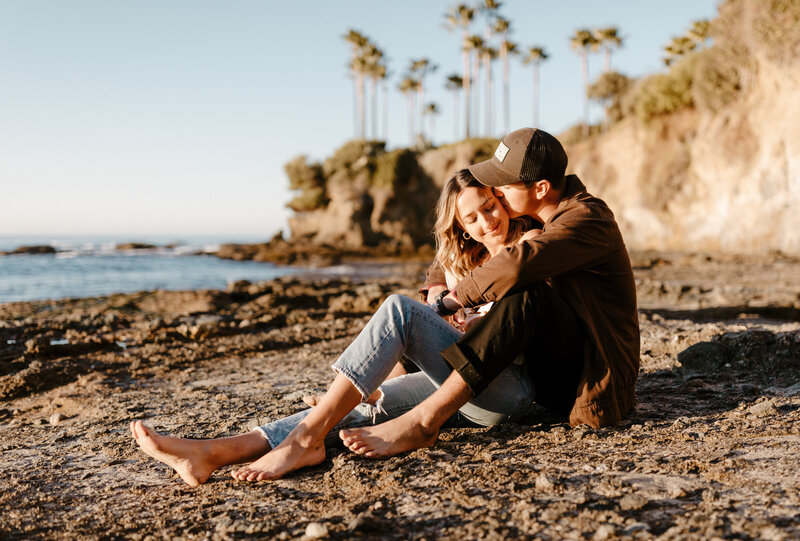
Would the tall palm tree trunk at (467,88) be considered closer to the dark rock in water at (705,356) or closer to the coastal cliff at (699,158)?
the coastal cliff at (699,158)

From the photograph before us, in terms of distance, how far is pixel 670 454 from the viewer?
2535 millimetres

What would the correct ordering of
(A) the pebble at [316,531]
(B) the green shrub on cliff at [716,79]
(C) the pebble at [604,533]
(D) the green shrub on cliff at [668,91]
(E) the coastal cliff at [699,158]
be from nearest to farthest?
(C) the pebble at [604,533] → (A) the pebble at [316,531] → (E) the coastal cliff at [699,158] → (B) the green shrub on cliff at [716,79] → (D) the green shrub on cliff at [668,91]

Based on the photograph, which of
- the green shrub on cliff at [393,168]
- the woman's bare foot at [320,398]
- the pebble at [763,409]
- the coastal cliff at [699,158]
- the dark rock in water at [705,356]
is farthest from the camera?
the green shrub on cliff at [393,168]

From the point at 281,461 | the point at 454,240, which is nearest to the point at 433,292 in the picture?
the point at 454,240

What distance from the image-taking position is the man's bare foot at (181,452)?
8.04 ft

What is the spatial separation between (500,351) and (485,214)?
0.89 meters

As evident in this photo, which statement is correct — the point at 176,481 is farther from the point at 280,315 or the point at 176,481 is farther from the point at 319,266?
the point at 319,266

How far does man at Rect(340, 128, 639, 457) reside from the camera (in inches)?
96.9

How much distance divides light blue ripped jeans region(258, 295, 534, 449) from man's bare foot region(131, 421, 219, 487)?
28cm

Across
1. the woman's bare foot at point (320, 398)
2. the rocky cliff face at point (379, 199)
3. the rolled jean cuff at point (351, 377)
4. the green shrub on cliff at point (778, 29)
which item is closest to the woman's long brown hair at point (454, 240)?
the woman's bare foot at point (320, 398)

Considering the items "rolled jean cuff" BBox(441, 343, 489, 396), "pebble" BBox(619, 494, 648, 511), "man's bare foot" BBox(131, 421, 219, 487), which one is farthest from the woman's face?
"man's bare foot" BBox(131, 421, 219, 487)

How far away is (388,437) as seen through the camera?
2623 millimetres

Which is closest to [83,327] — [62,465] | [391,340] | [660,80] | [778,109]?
[62,465]

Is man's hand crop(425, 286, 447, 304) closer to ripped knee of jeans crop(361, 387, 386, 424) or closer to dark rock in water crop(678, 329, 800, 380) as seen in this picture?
ripped knee of jeans crop(361, 387, 386, 424)
